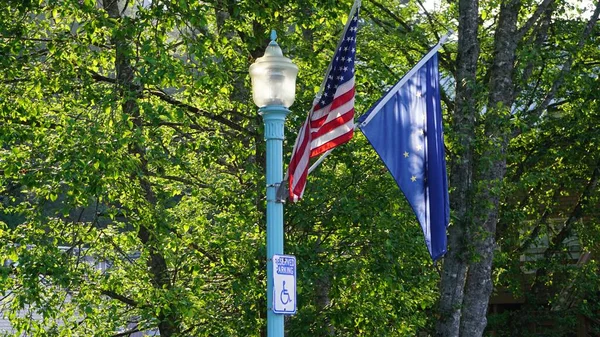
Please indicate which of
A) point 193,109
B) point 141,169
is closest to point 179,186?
point 141,169

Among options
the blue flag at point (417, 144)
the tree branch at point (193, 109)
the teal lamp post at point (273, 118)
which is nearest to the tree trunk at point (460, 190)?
the tree branch at point (193, 109)

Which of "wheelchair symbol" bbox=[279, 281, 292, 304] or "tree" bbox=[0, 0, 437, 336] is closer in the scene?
"wheelchair symbol" bbox=[279, 281, 292, 304]

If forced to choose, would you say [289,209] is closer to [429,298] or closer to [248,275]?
[248,275]

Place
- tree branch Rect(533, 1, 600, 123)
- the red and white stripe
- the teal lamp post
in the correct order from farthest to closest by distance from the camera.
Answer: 1. tree branch Rect(533, 1, 600, 123)
2. the red and white stripe
3. the teal lamp post

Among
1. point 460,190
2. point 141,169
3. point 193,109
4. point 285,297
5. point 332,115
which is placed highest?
point 193,109

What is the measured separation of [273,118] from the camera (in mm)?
9109

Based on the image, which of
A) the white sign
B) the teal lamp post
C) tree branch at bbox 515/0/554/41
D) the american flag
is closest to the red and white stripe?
the american flag

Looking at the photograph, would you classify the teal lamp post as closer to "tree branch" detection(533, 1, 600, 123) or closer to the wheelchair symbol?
the wheelchair symbol

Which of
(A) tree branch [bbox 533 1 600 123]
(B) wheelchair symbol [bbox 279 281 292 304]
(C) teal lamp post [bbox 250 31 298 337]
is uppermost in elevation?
(A) tree branch [bbox 533 1 600 123]

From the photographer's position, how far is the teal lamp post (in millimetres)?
8906

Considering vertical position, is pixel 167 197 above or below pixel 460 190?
below

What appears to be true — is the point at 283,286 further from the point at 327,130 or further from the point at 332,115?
the point at 332,115

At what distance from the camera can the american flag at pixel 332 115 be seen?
31.2 feet

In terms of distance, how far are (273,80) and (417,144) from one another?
1.89m
